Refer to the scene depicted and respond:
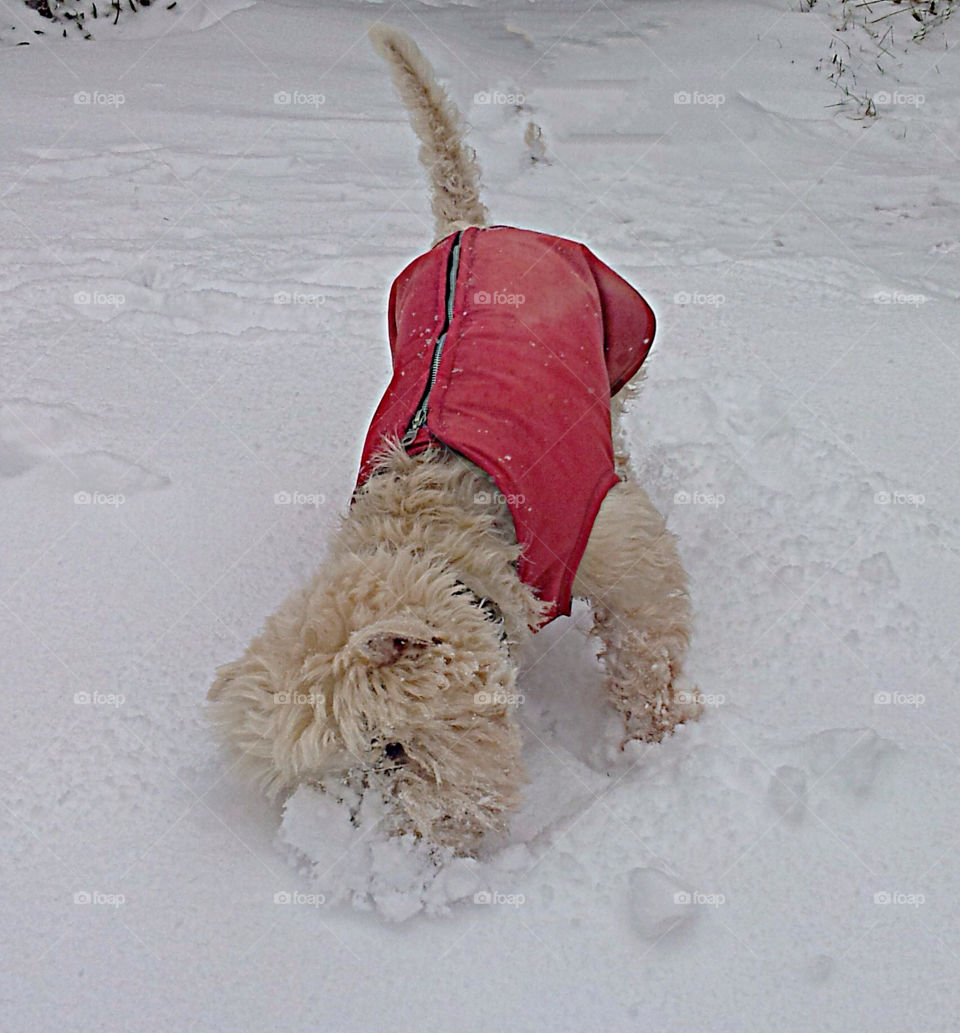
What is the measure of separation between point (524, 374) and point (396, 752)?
992mm

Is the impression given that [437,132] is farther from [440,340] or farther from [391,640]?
[391,640]

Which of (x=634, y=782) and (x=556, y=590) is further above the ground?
(x=556, y=590)

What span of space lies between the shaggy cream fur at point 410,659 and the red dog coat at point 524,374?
7 cm

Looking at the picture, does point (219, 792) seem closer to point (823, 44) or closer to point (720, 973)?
point (720, 973)

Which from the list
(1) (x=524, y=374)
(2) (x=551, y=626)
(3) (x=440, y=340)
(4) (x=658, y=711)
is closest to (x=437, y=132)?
(3) (x=440, y=340)

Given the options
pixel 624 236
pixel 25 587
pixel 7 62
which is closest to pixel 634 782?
pixel 25 587

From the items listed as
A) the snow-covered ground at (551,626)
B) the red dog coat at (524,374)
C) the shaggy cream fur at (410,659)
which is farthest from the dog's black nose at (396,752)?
the red dog coat at (524,374)

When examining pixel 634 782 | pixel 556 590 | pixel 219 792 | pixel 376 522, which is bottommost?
pixel 634 782

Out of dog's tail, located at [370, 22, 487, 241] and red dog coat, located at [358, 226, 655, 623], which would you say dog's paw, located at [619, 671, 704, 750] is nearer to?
red dog coat, located at [358, 226, 655, 623]

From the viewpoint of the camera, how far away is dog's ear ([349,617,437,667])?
1.56 metres

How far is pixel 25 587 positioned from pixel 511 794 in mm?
1457

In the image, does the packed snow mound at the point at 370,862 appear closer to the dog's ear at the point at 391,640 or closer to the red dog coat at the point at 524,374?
the dog's ear at the point at 391,640

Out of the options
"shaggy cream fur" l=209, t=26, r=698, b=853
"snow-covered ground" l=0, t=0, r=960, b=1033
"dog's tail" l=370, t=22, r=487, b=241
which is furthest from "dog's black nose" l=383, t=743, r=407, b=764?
"dog's tail" l=370, t=22, r=487, b=241

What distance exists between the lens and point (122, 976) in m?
1.60
